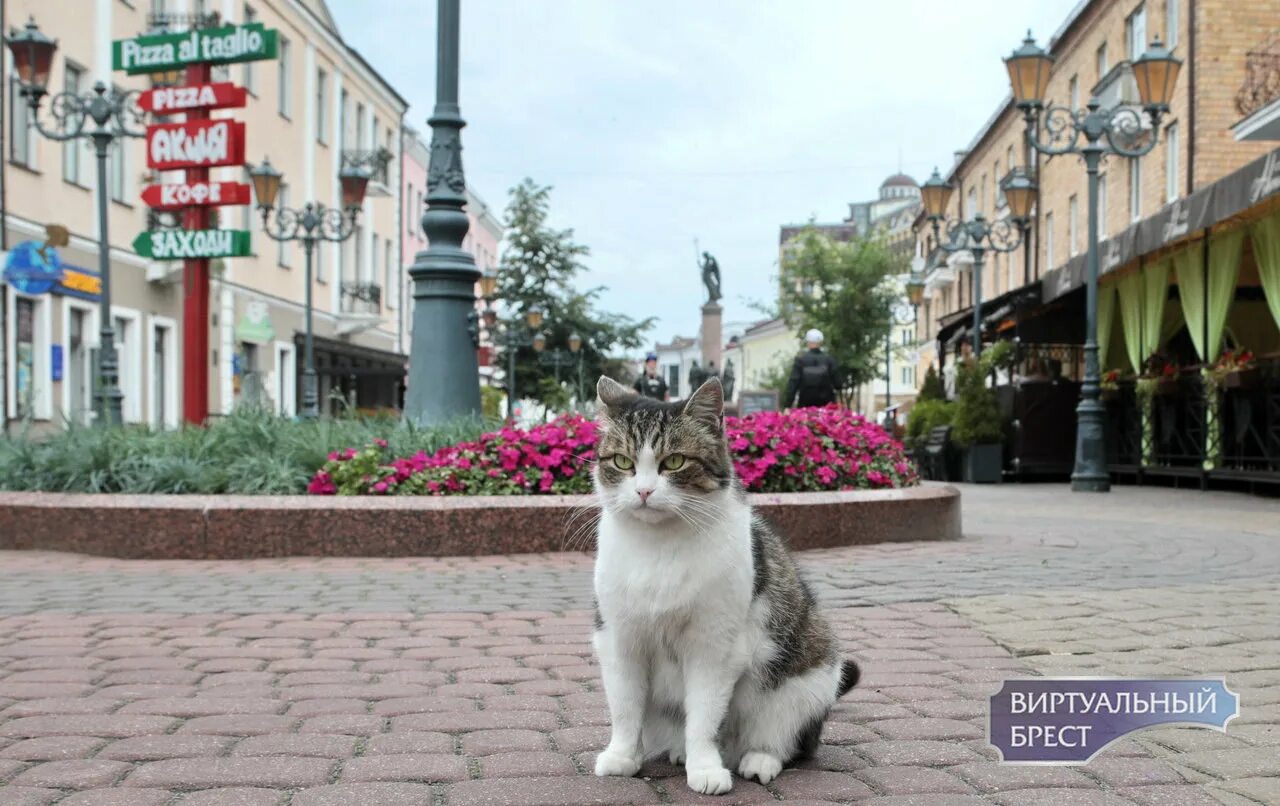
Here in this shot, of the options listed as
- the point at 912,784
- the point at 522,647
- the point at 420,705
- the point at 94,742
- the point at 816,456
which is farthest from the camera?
the point at 816,456

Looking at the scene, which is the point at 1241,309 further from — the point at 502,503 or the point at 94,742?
the point at 94,742

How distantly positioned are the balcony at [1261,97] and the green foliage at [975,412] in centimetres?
525

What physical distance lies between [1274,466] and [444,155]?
10902 mm

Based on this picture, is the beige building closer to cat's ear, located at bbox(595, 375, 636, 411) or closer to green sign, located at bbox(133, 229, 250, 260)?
green sign, located at bbox(133, 229, 250, 260)

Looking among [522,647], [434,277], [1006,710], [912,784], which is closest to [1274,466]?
[434,277]

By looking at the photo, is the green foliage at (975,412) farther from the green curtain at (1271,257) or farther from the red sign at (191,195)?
the red sign at (191,195)

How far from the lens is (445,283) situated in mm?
11547

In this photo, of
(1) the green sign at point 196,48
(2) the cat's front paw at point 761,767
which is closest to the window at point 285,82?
(1) the green sign at point 196,48

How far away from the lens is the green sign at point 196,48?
18312 millimetres

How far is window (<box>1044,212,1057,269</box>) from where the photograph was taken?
124 ft

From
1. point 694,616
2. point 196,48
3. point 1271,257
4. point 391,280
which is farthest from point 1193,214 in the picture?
point 391,280

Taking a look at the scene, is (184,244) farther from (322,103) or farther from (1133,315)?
(322,103)

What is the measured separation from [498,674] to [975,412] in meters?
16.9

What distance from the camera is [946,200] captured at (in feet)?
84.1
